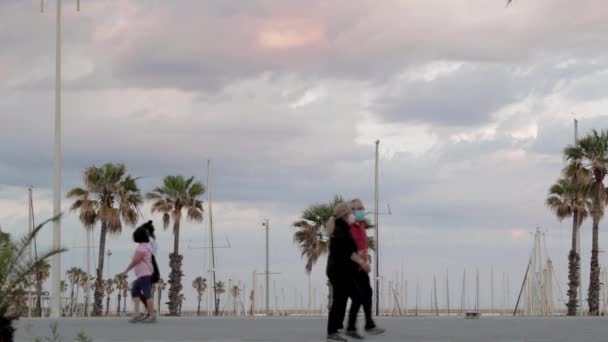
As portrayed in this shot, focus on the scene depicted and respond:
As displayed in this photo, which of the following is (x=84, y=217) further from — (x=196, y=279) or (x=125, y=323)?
(x=196, y=279)

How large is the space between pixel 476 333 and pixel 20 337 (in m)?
7.80

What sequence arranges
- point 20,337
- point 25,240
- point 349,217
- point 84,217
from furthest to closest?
point 84,217
point 20,337
point 349,217
point 25,240

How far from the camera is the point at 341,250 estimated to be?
1748 cm

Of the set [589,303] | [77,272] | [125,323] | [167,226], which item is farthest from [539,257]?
[77,272]

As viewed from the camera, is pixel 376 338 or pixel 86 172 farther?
pixel 86 172

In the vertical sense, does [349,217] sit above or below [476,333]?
above

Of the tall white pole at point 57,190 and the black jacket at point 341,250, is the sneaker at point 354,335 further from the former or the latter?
the tall white pole at point 57,190

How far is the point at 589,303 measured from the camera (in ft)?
208

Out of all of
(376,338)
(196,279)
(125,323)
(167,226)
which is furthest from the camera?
(196,279)

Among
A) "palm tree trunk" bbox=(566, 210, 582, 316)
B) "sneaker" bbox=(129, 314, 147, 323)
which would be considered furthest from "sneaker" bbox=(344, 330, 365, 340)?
"palm tree trunk" bbox=(566, 210, 582, 316)

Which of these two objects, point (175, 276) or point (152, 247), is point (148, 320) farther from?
point (175, 276)

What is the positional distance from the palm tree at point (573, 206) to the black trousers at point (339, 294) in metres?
47.1

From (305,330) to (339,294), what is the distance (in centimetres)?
438

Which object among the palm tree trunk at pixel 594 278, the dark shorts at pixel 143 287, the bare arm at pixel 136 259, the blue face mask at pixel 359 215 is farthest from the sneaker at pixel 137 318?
the palm tree trunk at pixel 594 278
